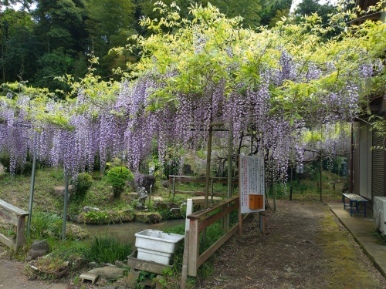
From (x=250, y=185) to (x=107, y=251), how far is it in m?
2.44

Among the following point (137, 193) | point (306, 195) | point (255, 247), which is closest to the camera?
point (255, 247)

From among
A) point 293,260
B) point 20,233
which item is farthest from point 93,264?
point 293,260

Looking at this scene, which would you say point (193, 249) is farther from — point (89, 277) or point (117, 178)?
point (117, 178)

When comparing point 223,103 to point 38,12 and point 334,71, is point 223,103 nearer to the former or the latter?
point 334,71

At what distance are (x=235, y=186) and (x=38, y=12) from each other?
16338mm

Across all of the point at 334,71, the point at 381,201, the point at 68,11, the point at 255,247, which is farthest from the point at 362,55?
the point at 68,11

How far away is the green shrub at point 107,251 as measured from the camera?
426 centimetres

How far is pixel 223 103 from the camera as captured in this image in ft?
12.8

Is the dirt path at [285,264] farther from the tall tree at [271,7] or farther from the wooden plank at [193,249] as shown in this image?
the tall tree at [271,7]

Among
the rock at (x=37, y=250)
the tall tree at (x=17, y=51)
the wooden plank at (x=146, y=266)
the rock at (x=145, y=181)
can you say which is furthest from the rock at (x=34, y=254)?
the tall tree at (x=17, y=51)

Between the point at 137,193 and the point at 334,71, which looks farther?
the point at 137,193

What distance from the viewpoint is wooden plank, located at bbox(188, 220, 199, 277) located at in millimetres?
3420

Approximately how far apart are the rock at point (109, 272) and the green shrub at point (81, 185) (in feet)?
16.4

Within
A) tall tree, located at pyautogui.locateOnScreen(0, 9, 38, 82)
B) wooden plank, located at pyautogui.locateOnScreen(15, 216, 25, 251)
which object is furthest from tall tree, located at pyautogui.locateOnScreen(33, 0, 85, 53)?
wooden plank, located at pyautogui.locateOnScreen(15, 216, 25, 251)
